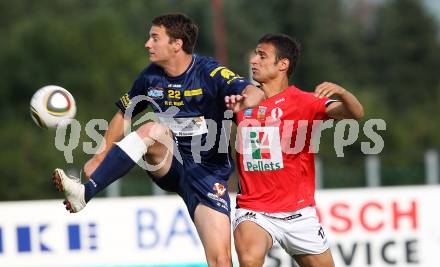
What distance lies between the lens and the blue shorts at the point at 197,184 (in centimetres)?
688

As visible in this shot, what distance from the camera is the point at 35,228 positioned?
10016mm

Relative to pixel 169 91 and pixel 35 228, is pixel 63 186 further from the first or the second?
pixel 35 228

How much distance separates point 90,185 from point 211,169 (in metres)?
0.96

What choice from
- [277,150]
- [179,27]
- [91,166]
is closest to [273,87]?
[277,150]

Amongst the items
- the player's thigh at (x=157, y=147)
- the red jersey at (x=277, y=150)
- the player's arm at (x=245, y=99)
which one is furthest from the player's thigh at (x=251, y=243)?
the player's arm at (x=245, y=99)

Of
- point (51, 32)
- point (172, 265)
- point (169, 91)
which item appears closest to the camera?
point (169, 91)

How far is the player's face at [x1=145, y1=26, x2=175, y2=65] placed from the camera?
680 cm

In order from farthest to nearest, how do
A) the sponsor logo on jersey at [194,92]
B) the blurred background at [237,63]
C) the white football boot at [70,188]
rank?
1. the blurred background at [237,63]
2. the sponsor logo on jersey at [194,92]
3. the white football boot at [70,188]

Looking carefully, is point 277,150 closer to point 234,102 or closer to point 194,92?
point 234,102

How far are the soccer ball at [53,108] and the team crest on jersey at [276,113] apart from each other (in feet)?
4.75

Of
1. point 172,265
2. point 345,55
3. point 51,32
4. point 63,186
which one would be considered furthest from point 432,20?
point 63,186

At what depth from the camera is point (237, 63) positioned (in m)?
51.8

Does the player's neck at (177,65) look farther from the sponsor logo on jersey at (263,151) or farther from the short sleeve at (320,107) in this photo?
the short sleeve at (320,107)

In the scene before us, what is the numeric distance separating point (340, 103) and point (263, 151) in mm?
631
